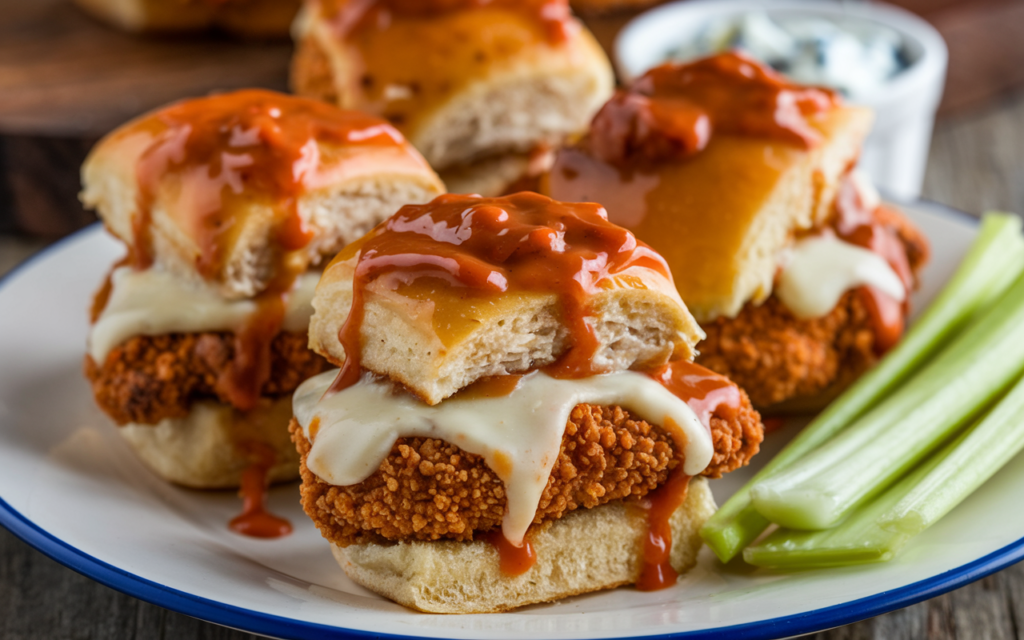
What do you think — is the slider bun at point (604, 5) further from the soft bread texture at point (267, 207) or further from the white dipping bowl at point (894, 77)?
the soft bread texture at point (267, 207)

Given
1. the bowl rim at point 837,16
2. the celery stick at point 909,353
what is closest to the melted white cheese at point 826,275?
the celery stick at point 909,353

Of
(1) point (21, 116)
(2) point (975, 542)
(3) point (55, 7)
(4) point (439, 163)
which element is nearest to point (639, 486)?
(2) point (975, 542)

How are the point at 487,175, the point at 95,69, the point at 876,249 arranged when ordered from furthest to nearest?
the point at 95,69, the point at 487,175, the point at 876,249

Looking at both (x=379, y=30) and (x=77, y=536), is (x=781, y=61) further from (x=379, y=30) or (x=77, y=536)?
(x=77, y=536)

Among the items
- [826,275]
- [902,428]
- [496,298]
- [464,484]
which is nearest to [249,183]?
[496,298]

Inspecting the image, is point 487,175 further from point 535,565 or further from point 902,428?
point 535,565
